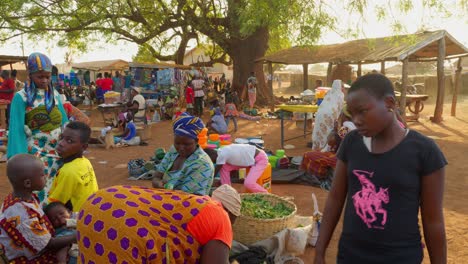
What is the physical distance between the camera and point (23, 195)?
2.39 metres

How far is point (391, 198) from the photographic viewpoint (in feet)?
5.34

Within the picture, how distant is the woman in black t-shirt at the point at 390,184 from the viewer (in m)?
1.60

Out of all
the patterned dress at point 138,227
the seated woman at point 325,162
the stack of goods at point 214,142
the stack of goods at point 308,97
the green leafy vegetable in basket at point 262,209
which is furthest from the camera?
the stack of goods at point 308,97

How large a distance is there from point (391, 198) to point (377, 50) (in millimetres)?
11127

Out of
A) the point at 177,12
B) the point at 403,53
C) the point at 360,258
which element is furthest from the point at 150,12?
the point at 360,258

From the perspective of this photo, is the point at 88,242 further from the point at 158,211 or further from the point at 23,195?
the point at 23,195

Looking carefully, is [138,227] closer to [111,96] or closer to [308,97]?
[308,97]

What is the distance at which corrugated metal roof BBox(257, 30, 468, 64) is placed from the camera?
11.0 metres

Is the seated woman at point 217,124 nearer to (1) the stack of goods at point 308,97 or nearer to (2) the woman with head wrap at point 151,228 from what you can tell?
(1) the stack of goods at point 308,97

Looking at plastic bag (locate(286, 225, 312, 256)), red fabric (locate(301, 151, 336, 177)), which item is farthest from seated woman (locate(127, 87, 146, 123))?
plastic bag (locate(286, 225, 312, 256))

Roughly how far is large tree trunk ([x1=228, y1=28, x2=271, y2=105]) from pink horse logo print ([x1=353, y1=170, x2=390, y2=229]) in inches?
663

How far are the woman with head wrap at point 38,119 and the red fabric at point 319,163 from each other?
4.18 metres

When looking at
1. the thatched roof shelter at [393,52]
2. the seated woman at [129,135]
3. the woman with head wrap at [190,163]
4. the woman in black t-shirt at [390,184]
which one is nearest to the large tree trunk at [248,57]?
the thatched roof shelter at [393,52]

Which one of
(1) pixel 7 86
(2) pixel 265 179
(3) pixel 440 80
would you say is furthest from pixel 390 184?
(3) pixel 440 80
